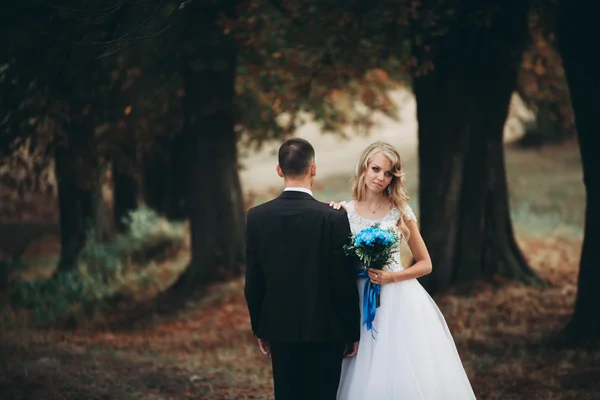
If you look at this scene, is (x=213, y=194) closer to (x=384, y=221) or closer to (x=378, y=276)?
(x=384, y=221)

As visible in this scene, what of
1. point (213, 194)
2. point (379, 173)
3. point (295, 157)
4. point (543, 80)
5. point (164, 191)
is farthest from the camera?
point (164, 191)

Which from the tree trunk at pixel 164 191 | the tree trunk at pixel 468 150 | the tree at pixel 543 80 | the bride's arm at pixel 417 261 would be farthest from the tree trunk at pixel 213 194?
the bride's arm at pixel 417 261

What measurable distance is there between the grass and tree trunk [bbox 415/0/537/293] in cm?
62

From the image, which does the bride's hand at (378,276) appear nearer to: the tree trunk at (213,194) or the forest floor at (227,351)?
the forest floor at (227,351)

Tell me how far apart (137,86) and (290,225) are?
7074 mm

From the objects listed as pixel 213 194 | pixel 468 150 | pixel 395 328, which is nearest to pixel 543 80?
pixel 468 150

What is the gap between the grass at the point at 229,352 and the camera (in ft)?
28.5

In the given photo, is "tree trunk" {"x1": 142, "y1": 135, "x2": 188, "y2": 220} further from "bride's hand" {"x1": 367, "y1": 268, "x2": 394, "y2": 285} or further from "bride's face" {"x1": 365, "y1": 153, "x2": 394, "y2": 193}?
"bride's hand" {"x1": 367, "y1": 268, "x2": 394, "y2": 285}

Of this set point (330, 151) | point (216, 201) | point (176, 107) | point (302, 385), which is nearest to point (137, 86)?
point (176, 107)

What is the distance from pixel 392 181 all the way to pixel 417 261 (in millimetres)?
614

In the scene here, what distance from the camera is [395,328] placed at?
5.73m

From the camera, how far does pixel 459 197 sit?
1275cm

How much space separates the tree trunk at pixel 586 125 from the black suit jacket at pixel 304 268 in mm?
4961

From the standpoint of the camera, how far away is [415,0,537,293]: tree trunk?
12.2m
